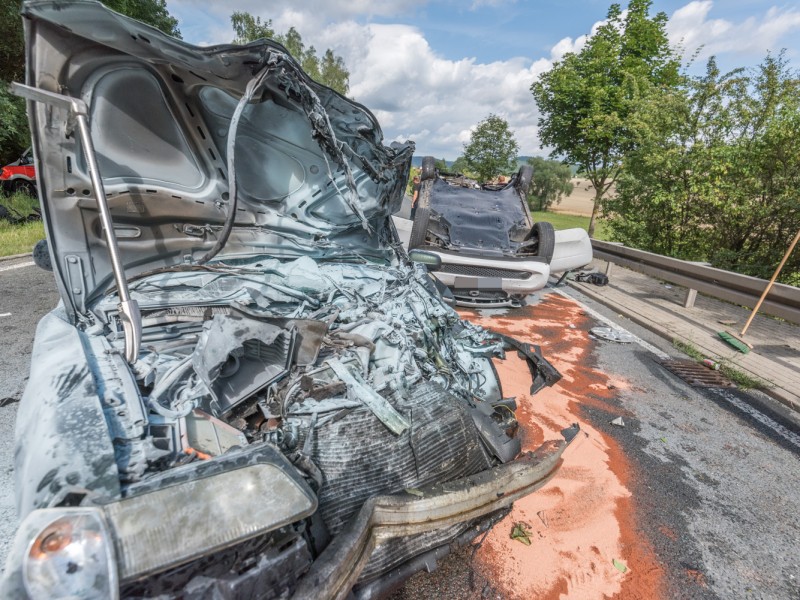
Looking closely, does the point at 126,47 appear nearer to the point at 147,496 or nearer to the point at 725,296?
the point at 147,496

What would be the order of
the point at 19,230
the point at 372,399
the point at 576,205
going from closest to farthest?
1. the point at 372,399
2. the point at 19,230
3. the point at 576,205

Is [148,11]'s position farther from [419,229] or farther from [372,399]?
[372,399]

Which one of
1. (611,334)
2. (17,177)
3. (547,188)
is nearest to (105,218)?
(611,334)

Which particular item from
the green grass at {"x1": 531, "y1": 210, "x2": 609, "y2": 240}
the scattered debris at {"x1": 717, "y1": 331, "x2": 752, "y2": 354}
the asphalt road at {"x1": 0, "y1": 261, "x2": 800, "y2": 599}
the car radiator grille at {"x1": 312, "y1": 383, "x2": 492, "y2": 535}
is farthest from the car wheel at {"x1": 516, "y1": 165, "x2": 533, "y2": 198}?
the green grass at {"x1": 531, "y1": 210, "x2": 609, "y2": 240}

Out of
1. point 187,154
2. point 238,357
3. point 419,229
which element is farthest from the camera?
point 419,229

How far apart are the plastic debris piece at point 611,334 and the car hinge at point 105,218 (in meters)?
4.94

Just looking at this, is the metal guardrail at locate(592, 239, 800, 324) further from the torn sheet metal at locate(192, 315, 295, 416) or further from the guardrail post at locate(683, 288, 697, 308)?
the torn sheet metal at locate(192, 315, 295, 416)

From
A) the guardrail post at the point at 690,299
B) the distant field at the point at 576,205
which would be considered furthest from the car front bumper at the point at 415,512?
the distant field at the point at 576,205

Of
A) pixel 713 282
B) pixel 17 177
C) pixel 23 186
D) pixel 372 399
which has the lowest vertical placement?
pixel 23 186

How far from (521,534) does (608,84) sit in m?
13.4

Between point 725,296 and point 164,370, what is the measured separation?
6.53 meters

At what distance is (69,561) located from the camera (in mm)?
865

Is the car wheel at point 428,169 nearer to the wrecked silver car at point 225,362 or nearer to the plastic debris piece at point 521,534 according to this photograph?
→ the wrecked silver car at point 225,362

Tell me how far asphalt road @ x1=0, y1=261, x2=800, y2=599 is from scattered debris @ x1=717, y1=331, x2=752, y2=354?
1.06 m
